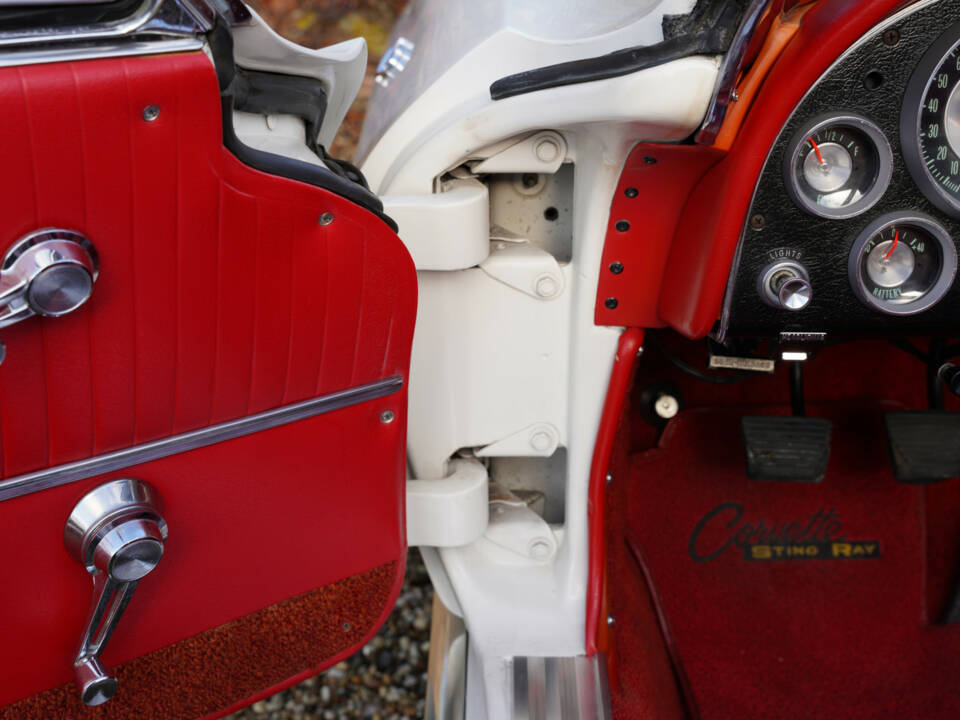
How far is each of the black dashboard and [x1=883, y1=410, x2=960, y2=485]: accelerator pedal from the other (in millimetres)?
450

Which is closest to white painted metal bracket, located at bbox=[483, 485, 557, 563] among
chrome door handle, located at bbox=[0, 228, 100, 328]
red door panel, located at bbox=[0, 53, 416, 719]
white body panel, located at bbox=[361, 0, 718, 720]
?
white body panel, located at bbox=[361, 0, 718, 720]

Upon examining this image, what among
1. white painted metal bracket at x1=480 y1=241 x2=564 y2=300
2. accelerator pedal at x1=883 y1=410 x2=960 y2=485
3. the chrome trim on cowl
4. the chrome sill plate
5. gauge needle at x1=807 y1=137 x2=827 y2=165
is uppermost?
the chrome trim on cowl

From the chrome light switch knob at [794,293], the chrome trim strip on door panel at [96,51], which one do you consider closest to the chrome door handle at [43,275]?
the chrome trim strip on door panel at [96,51]

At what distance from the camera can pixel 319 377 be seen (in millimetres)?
989

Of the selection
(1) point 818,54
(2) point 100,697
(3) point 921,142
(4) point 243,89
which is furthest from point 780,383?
(2) point 100,697

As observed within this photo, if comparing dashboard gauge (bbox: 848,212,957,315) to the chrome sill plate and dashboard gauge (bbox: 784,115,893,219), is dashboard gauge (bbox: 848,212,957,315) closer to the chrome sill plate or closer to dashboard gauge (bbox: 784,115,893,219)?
dashboard gauge (bbox: 784,115,893,219)

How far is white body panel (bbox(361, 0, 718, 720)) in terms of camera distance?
3.71ft

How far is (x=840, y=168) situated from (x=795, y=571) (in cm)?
97

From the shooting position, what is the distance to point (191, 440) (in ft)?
2.99

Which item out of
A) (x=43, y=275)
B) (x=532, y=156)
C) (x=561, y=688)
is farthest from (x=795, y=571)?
(x=43, y=275)

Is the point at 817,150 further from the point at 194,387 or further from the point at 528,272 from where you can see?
the point at 194,387

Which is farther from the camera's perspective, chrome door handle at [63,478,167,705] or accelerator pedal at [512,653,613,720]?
accelerator pedal at [512,653,613,720]

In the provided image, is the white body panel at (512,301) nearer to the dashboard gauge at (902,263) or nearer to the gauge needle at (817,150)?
the gauge needle at (817,150)

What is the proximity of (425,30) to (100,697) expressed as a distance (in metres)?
1.16
